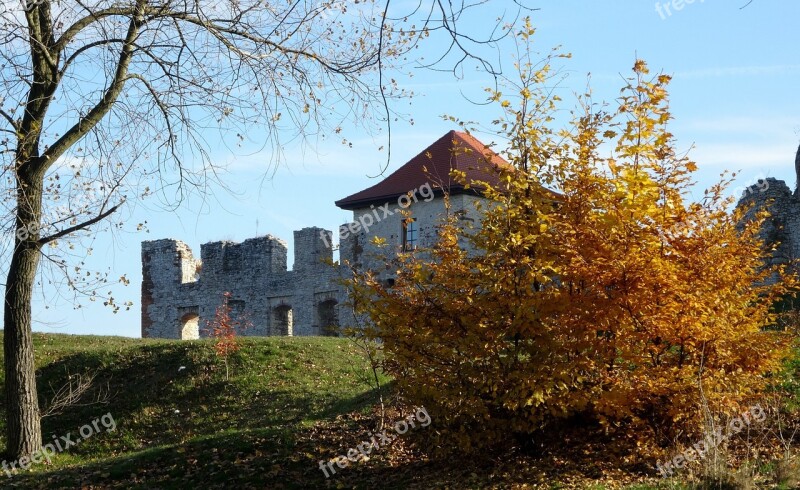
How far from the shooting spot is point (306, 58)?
10891 millimetres

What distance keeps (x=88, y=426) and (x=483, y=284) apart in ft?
33.4

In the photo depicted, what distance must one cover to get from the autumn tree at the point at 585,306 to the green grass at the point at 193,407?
8.24 ft

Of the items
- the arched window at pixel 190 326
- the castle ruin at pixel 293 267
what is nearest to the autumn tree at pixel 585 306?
the castle ruin at pixel 293 267

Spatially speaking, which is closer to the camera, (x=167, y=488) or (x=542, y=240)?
(x=542, y=240)

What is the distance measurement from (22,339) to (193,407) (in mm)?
4972

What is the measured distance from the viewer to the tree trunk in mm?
12273

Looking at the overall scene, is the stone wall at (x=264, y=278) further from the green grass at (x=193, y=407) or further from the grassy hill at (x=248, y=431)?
the green grass at (x=193, y=407)

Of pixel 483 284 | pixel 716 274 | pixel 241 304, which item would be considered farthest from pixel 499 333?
pixel 241 304

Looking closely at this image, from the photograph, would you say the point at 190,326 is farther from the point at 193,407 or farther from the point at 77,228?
the point at 77,228

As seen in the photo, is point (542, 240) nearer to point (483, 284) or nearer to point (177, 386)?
point (483, 284)

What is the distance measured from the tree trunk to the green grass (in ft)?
1.80

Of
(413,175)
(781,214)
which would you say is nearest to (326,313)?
(413,175)

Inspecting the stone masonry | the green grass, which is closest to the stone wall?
the green grass

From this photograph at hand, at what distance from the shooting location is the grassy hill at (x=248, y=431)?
10.1 metres
